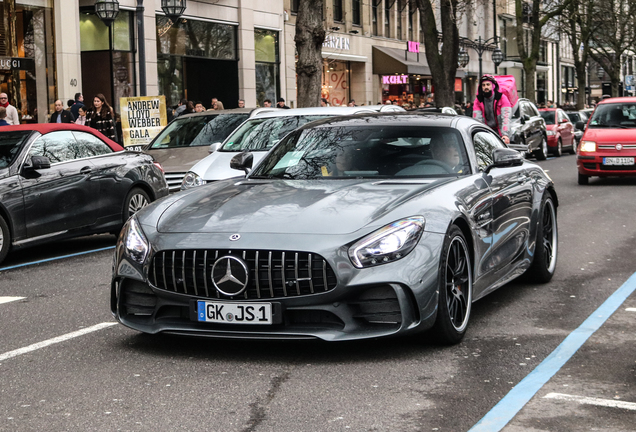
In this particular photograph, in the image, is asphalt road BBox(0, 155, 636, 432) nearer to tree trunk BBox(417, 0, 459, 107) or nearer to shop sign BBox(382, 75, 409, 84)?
tree trunk BBox(417, 0, 459, 107)

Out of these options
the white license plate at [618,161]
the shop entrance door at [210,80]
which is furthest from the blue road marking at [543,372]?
the shop entrance door at [210,80]

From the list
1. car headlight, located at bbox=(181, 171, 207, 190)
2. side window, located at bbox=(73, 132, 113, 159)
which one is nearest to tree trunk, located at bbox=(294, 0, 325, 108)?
car headlight, located at bbox=(181, 171, 207, 190)

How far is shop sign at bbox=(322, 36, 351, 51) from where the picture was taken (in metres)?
40.6

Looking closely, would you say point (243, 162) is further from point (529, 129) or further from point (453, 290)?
point (529, 129)

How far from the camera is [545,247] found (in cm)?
824

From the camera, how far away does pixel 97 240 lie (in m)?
12.5

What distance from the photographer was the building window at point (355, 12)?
144ft

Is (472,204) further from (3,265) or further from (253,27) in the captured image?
(253,27)

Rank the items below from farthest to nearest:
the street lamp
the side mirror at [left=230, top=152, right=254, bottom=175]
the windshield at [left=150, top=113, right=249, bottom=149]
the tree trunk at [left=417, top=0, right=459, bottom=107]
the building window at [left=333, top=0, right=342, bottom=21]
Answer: the building window at [left=333, top=0, right=342, bottom=21], the tree trunk at [left=417, top=0, right=459, bottom=107], the street lamp, the windshield at [left=150, top=113, right=249, bottom=149], the side mirror at [left=230, top=152, right=254, bottom=175]

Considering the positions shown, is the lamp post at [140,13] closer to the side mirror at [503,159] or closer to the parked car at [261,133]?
the parked car at [261,133]

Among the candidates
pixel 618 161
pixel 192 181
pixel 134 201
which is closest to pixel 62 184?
pixel 134 201

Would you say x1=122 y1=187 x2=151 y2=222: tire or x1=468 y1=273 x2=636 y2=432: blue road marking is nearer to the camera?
x1=468 y1=273 x2=636 y2=432: blue road marking

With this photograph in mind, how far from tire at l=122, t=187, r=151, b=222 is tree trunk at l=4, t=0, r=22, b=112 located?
12.6m

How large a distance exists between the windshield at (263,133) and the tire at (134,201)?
1.43 m
